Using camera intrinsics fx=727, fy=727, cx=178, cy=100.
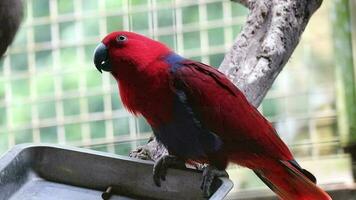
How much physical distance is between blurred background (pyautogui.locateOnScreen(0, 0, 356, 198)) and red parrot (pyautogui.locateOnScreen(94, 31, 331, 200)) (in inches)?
17.4

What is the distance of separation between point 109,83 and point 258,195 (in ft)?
1.48

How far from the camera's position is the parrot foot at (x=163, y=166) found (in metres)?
0.99

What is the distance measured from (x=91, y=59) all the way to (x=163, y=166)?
0.62 meters

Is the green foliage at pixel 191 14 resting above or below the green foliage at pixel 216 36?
above

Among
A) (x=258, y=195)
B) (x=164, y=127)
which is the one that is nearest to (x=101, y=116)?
(x=258, y=195)

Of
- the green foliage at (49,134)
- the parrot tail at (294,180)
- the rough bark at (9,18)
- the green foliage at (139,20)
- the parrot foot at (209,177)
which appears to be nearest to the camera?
the rough bark at (9,18)

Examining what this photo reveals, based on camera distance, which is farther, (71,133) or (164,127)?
(71,133)

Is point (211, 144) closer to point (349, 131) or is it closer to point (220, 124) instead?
point (220, 124)

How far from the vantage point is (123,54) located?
1.04 m

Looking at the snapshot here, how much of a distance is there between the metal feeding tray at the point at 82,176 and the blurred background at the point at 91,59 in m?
0.49

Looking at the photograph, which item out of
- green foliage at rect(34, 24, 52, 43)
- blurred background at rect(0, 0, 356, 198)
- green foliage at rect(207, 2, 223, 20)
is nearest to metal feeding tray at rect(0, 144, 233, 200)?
blurred background at rect(0, 0, 356, 198)

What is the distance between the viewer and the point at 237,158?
42.2 inches

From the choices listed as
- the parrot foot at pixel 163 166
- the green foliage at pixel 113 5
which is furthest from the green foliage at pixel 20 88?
the parrot foot at pixel 163 166

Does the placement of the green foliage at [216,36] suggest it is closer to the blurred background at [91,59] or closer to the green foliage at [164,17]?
the blurred background at [91,59]
